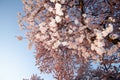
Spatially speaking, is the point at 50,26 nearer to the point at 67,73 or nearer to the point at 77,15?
the point at 77,15

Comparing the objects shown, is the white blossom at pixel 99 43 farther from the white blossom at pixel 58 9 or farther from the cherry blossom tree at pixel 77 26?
the white blossom at pixel 58 9

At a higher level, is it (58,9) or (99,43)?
(58,9)

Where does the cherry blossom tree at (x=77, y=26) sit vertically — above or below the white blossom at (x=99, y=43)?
above

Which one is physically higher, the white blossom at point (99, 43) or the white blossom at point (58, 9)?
the white blossom at point (58, 9)

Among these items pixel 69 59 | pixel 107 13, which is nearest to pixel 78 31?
pixel 107 13

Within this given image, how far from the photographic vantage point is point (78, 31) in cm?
637

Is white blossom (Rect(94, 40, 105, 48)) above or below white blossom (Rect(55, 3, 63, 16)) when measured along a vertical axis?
below

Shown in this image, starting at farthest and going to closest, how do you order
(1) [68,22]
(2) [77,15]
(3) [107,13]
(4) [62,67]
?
(4) [62,67] < (2) [77,15] < (3) [107,13] < (1) [68,22]

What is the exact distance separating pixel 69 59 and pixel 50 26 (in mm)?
8750

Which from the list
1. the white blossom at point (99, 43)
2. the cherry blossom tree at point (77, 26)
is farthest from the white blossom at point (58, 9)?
the white blossom at point (99, 43)

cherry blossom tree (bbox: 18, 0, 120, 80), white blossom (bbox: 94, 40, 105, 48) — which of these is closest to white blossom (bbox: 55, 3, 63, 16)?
cherry blossom tree (bbox: 18, 0, 120, 80)

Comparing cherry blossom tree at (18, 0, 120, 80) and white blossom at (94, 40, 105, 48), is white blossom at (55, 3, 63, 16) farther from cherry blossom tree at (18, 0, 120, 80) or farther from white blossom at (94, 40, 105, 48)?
white blossom at (94, 40, 105, 48)

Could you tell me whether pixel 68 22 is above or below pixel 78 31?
above

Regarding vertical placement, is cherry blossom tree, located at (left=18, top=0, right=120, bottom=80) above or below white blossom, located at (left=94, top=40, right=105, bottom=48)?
above
